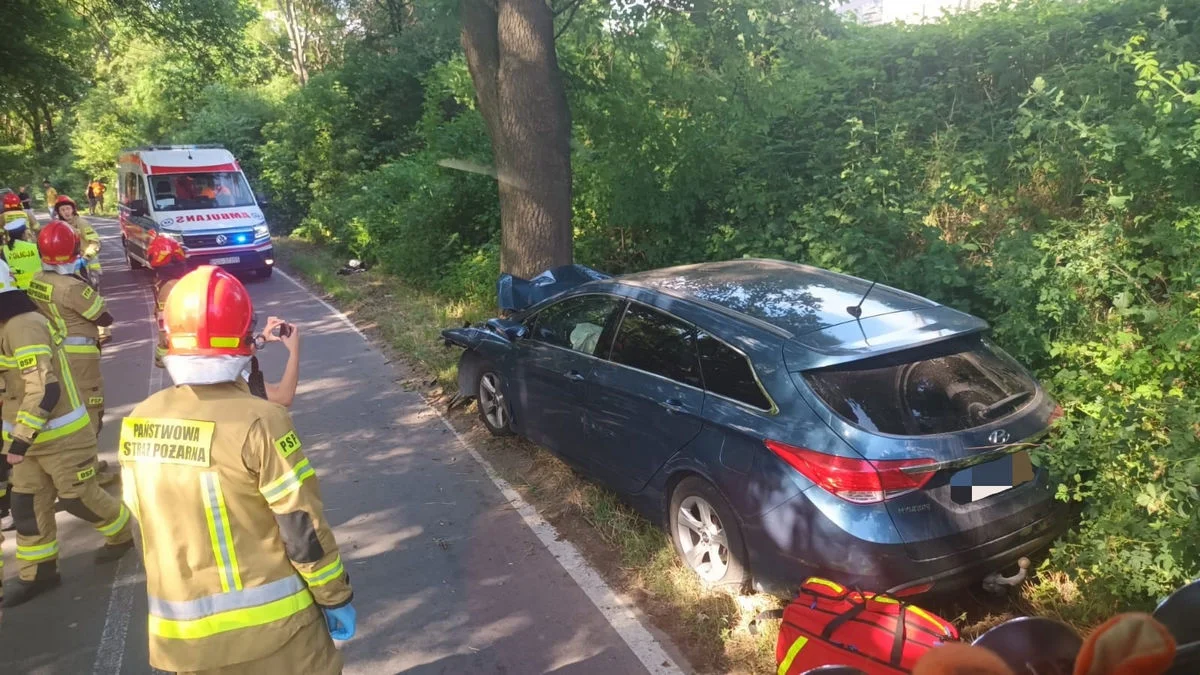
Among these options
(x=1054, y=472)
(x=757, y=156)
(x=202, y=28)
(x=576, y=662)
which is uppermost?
(x=202, y=28)

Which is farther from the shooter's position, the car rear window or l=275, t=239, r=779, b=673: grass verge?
l=275, t=239, r=779, b=673: grass verge

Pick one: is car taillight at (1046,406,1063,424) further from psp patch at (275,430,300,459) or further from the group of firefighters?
psp patch at (275,430,300,459)

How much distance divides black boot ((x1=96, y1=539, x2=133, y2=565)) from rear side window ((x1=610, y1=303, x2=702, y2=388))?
325cm

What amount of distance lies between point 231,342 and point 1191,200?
5450 mm

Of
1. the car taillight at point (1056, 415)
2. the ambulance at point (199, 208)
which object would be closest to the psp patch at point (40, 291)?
the car taillight at point (1056, 415)

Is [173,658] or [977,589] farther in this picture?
[977,589]

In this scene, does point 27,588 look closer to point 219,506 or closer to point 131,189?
point 219,506

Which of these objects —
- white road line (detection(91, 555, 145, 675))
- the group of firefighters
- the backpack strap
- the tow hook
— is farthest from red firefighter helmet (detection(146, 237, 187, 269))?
the tow hook

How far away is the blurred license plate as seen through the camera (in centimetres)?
355

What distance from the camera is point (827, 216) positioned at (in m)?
7.27

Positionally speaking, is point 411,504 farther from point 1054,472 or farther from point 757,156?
point 757,156

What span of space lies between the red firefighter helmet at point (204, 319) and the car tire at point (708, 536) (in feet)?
8.15

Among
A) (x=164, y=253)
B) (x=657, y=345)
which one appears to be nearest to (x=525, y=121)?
(x=164, y=253)

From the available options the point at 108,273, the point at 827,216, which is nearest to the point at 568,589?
the point at 827,216
